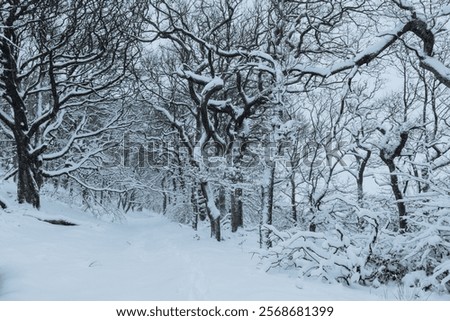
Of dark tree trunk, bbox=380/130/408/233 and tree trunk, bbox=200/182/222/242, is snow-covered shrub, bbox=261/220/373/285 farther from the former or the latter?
tree trunk, bbox=200/182/222/242

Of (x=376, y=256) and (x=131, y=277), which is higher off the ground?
(x=376, y=256)

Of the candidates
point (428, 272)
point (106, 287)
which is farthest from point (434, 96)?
point (106, 287)

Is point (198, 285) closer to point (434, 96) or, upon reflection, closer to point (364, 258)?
point (364, 258)

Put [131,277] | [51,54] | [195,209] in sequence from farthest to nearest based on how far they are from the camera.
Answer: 1. [195,209]
2. [51,54]
3. [131,277]

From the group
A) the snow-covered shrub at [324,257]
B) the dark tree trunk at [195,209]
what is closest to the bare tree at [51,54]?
the dark tree trunk at [195,209]

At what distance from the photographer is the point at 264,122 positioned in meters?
14.5

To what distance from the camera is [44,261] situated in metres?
6.61

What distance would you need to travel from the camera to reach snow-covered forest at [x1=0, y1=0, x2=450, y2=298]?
6.35 m

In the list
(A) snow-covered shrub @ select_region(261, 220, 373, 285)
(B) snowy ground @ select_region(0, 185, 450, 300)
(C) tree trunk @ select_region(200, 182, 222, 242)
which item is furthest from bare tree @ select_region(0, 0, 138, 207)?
(A) snow-covered shrub @ select_region(261, 220, 373, 285)

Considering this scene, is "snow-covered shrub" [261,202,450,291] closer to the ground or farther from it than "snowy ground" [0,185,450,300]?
farther from it

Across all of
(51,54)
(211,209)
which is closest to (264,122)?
(211,209)

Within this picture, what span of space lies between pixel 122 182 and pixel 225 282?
1432cm

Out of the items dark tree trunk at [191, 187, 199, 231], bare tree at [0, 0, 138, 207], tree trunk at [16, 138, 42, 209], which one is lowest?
dark tree trunk at [191, 187, 199, 231]

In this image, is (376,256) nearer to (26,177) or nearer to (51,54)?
(51,54)
